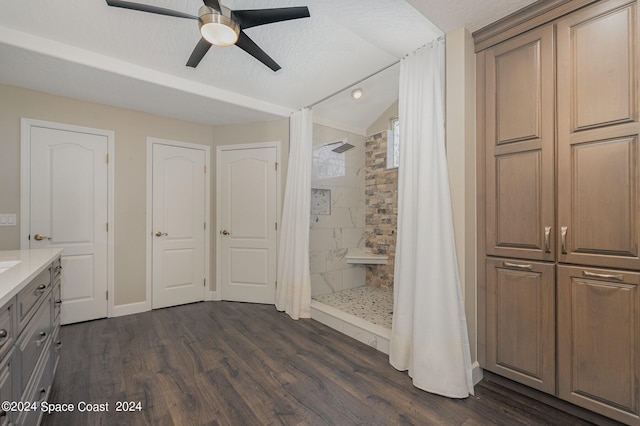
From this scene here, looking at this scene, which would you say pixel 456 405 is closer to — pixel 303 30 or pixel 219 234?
pixel 303 30

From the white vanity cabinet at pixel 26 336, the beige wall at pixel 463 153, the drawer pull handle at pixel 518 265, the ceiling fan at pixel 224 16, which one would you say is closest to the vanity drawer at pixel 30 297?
the white vanity cabinet at pixel 26 336

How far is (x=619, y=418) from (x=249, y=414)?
6.73 feet

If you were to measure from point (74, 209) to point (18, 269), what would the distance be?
6.66 feet

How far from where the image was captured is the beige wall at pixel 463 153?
76.7 inches

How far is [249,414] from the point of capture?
1.69m

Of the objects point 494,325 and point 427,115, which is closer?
point 494,325

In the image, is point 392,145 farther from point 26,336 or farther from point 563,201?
point 26,336

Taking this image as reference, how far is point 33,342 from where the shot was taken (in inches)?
54.7

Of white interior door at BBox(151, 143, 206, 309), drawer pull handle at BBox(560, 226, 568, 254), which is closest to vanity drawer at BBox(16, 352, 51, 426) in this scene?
white interior door at BBox(151, 143, 206, 309)

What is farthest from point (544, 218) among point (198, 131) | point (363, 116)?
point (198, 131)

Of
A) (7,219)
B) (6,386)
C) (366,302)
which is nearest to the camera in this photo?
(6,386)

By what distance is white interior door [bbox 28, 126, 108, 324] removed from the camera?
2.91 meters

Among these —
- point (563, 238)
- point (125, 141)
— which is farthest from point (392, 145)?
point (125, 141)

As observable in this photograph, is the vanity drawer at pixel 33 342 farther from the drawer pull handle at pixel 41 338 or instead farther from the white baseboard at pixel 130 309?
the white baseboard at pixel 130 309
